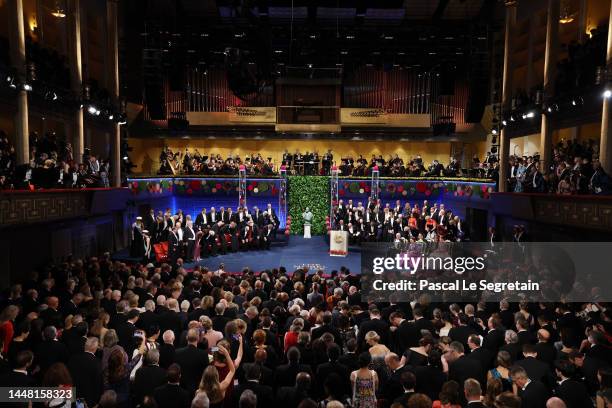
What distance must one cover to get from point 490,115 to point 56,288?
61.5ft

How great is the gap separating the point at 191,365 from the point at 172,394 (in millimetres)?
810

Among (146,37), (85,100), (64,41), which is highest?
(146,37)

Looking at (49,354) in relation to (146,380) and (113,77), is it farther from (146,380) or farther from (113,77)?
(113,77)

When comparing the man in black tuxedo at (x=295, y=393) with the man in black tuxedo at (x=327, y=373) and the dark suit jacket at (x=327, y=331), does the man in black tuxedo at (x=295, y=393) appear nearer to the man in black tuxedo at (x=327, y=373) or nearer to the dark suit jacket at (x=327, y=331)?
the man in black tuxedo at (x=327, y=373)

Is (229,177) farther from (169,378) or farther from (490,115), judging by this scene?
(169,378)

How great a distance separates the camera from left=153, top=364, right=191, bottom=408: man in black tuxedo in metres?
3.99

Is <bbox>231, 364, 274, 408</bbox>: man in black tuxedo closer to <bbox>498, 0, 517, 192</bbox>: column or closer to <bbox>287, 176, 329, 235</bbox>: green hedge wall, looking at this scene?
<bbox>498, 0, 517, 192</bbox>: column

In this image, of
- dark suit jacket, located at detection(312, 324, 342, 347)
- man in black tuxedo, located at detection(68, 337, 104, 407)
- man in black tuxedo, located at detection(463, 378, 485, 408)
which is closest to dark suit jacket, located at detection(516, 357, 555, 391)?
man in black tuxedo, located at detection(463, 378, 485, 408)

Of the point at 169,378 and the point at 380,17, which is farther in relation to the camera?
the point at 380,17

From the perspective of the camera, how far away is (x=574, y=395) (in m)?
4.21

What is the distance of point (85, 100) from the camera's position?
14281 mm

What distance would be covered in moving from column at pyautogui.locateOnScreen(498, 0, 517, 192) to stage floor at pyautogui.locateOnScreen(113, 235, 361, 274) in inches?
245

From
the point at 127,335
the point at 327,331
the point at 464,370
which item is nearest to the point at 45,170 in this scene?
the point at 127,335

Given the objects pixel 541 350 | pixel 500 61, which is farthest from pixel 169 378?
pixel 500 61
